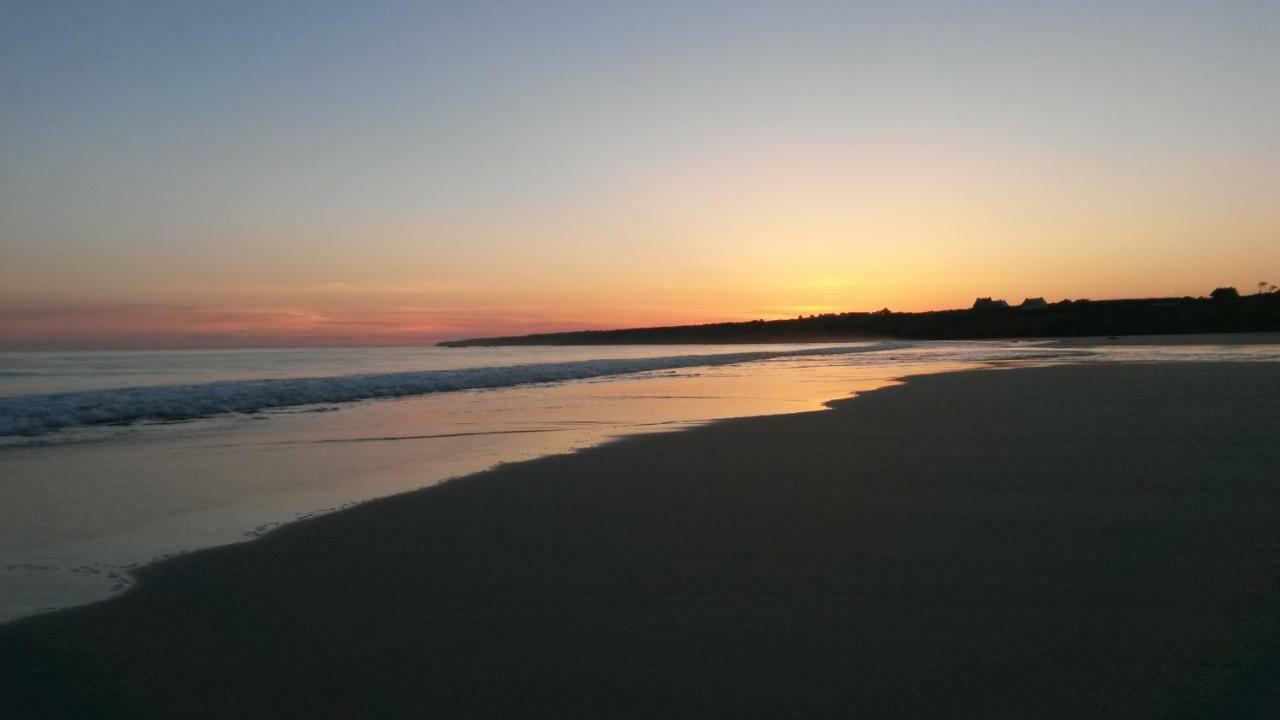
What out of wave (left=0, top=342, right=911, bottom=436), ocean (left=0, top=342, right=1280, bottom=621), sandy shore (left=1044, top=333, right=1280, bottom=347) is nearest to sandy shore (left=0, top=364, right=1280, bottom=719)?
ocean (left=0, top=342, right=1280, bottom=621)

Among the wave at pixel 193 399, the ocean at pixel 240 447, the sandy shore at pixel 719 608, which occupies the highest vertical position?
the wave at pixel 193 399

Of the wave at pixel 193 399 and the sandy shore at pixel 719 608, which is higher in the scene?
the wave at pixel 193 399

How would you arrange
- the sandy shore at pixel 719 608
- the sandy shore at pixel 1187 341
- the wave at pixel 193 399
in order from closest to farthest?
the sandy shore at pixel 719 608, the wave at pixel 193 399, the sandy shore at pixel 1187 341

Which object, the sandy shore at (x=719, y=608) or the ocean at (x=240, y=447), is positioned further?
the ocean at (x=240, y=447)

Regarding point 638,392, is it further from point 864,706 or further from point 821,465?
point 864,706

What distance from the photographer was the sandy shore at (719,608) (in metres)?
2.70

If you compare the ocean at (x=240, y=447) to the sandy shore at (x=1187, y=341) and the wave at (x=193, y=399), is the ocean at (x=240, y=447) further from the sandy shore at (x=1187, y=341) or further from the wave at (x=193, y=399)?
the sandy shore at (x=1187, y=341)

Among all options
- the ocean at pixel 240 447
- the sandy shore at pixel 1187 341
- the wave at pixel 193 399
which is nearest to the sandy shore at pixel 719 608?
the ocean at pixel 240 447

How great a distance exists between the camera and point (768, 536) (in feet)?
15.1

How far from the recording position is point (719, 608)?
11.3ft

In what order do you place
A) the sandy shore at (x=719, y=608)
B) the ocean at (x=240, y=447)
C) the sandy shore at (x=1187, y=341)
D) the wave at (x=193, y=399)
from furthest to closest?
1. the sandy shore at (x=1187, y=341)
2. the wave at (x=193, y=399)
3. the ocean at (x=240, y=447)
4. the sandy shore at (x=719, y=608)

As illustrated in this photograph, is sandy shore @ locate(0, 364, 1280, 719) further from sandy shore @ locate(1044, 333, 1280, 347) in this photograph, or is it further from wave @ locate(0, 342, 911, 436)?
sandy shore @ locate(1044, 333, 1280, 347)

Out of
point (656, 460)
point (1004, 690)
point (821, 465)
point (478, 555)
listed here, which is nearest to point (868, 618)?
point (1004, 690)

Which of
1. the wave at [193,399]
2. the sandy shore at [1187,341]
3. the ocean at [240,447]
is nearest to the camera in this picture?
the ocean at [240,447]
